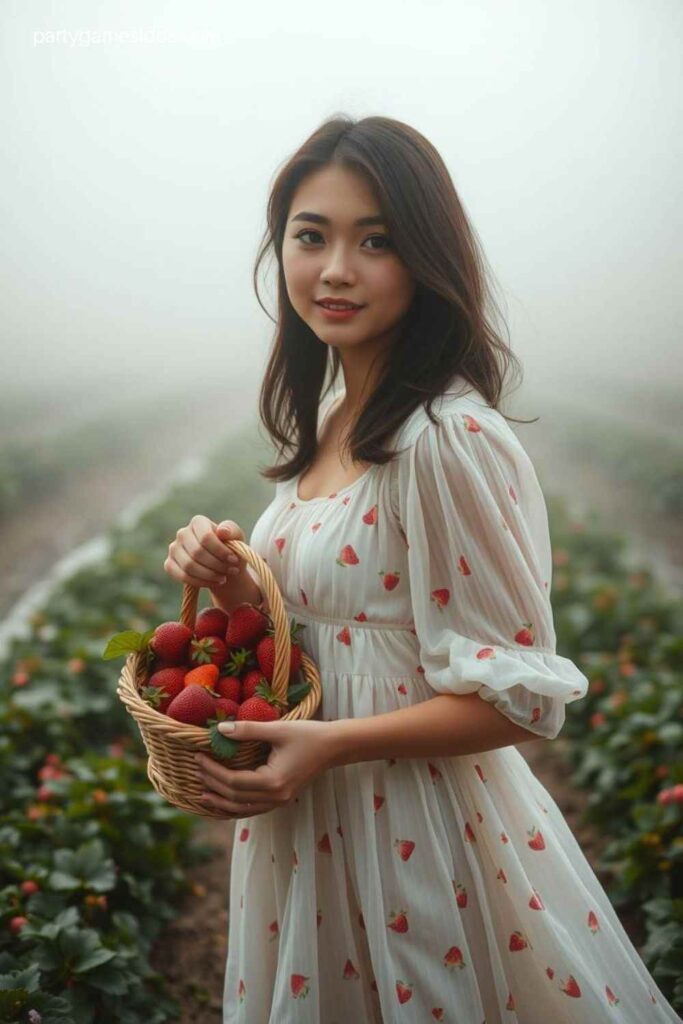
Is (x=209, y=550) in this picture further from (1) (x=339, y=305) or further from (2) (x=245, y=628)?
(1) (x=339, y=305)

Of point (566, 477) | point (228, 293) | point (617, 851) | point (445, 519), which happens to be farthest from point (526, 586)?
point (228, 293)

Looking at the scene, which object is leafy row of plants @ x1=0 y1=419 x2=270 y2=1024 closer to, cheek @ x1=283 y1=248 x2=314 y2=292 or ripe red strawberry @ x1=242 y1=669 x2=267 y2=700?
ripe red strawberry @ x1=242 y1=669 x2=267 y2=700

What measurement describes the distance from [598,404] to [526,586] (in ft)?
37.9

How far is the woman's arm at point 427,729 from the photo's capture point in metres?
1.04

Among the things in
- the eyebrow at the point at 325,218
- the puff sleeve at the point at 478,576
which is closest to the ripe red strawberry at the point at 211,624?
the puff sleeve at the point at 478,576

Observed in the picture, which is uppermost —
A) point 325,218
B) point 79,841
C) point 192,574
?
point 325,218

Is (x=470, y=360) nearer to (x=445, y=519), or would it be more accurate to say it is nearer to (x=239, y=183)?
(x=445, y=519)

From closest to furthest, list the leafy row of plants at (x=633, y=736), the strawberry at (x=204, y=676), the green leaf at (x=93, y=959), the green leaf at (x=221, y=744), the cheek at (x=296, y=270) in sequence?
the green leaf at (x=221, y=744)
the strawberry at (x=204, y=676)
the cheek at (x=296, y=270)
the green leaf at (x=93, y=959)
the leafy row of plants at (x=633, y=736)

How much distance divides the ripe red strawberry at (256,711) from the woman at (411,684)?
0.04 metres

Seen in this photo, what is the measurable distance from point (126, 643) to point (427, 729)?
16.5 inches

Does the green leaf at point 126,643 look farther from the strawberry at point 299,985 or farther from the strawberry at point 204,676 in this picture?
the strawberry at point 299,985

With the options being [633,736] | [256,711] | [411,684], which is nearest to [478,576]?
[411,684]

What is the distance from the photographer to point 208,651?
1.12 metres

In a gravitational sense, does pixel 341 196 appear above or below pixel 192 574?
above
